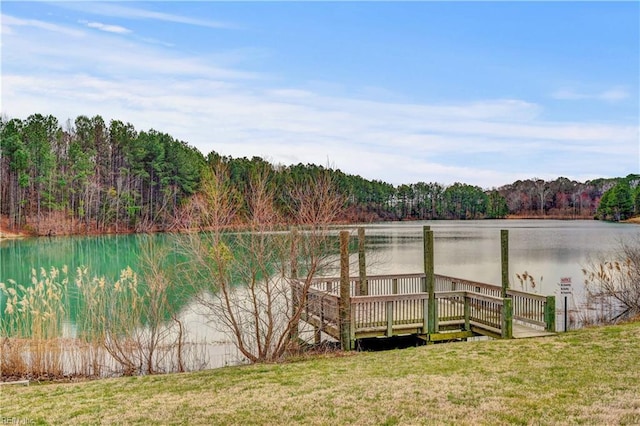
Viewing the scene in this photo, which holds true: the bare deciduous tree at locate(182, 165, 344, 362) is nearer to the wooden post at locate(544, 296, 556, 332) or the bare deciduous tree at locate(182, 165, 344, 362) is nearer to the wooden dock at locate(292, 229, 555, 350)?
the wooden dock at locate(292, 229, 555, 350)

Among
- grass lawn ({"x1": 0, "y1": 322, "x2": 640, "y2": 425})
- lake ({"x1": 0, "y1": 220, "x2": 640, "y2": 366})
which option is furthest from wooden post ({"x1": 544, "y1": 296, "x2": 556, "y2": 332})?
lake ({"x1": 0, "y1": 220, "x2": 640, "y2": 366})

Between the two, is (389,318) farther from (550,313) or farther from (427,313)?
(550,313)

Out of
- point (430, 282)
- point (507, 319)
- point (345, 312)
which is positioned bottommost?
point (507, 319)

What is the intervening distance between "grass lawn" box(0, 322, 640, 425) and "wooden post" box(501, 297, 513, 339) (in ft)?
4.39

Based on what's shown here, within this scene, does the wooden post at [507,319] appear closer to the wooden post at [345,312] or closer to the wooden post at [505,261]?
the wooden post at [505,261]

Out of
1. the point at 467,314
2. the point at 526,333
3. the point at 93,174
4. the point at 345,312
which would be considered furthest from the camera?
the point at 93,174

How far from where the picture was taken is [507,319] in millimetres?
11438

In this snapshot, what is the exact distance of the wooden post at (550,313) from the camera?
38.2 feet

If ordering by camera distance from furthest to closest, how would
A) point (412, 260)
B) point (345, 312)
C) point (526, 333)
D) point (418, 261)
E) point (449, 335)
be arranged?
point (412, 260) → point (418, 261) → point (449, 335) → point (526, 333) → point (345, 312)

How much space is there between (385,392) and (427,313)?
5450 mm

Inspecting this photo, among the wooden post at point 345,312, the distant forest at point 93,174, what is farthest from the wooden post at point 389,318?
the distant forest at point 93,174

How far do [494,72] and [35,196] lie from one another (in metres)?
50.5

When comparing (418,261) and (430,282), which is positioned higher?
(430,282)

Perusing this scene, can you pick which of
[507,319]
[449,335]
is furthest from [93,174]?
[507,319]
